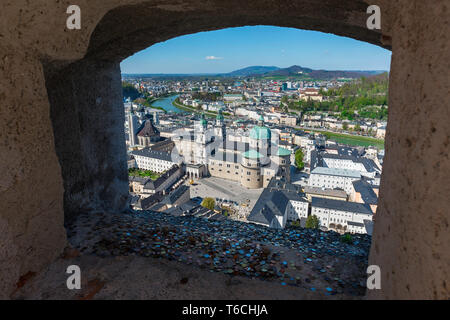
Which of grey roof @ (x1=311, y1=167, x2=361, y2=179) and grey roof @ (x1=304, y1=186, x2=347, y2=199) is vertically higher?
grey roof @ (x1=311, y1=167, x2=361, y2=179)

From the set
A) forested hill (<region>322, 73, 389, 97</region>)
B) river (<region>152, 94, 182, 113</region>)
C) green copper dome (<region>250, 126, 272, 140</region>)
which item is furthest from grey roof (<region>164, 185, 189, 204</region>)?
forested hill (<region>322, 73, 389, 97</region>)

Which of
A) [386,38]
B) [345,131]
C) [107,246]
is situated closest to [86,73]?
[107,246]

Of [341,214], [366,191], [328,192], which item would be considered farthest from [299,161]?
[341,214]

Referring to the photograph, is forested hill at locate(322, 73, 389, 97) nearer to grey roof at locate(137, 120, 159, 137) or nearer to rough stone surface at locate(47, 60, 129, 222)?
grey roof at locate(137, 120, 159, 137)

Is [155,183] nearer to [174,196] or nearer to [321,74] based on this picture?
[174,196]

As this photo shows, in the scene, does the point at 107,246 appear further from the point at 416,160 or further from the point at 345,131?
the point at 345,131

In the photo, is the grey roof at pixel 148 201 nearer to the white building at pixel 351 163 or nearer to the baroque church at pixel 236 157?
the baroque church at pixel 236 157
